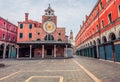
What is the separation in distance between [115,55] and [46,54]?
785 inches

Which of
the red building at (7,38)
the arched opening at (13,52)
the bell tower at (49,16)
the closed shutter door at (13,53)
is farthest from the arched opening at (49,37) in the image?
the closed shutter door at (13,53)

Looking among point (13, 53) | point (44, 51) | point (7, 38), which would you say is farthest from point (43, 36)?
point (13, 53)

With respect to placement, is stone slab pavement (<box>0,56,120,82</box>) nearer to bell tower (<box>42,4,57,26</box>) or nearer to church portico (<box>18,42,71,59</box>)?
church portico (<box>18,42,71,59</box>)

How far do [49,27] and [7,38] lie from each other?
13149 millimetres

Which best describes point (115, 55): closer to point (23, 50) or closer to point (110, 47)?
point (110, 47)

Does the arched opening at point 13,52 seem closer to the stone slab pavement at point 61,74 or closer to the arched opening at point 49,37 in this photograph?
the arched opening at point 49,37

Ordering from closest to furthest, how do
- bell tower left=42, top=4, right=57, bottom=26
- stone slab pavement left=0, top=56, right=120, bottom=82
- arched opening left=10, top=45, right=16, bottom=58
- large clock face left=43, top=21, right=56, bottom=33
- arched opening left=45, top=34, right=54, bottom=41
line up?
stone slab pavement left=0, top=56, right=120, bottom=82, arched opening left=45, top=34, right=54, bottom=41, large clock face left=43, top=21, right=56, bottom=33, bell tower left=42, top=4, right=57, bottom=26, arched opening left=10, top=45, right=16, bottom=58

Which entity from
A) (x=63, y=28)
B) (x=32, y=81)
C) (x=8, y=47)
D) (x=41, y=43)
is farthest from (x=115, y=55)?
(x=8, y=47)

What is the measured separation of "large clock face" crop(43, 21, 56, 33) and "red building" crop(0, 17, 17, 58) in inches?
454

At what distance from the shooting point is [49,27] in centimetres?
3394

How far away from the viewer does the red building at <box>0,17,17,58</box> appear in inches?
1291

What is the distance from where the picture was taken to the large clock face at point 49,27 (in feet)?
111

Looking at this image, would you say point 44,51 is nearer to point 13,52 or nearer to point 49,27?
point 49,27

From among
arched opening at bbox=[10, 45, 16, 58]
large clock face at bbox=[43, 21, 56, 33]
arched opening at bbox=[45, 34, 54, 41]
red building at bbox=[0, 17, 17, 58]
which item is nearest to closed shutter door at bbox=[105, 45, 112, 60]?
arched opening at bbox=[45, 34, 54, 41]
